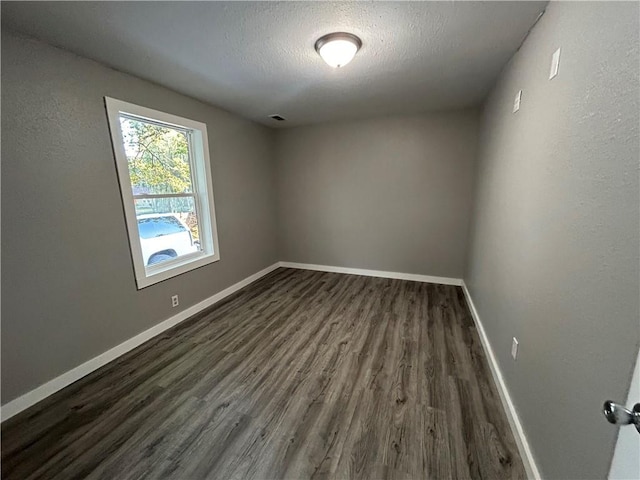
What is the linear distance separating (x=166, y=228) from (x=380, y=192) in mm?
2881

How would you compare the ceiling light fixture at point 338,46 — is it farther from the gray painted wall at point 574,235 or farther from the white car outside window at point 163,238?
the white car outside window at point 163,238

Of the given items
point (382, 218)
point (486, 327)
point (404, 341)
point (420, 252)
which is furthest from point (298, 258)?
point (486, 327)

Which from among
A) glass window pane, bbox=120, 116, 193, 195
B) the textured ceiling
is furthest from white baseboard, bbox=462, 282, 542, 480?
glass window pane, bbox=120, 116, 193, 195

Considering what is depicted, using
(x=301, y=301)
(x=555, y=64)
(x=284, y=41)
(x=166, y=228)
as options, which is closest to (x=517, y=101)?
(x=555, y=64)

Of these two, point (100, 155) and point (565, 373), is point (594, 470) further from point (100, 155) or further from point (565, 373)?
point (100, 155)

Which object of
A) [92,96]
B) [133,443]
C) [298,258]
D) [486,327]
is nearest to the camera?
[133,443]

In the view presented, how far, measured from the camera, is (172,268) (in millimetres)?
2871

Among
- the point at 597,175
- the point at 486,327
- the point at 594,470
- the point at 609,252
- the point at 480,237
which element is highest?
the point at 597,175

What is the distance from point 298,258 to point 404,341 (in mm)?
2680

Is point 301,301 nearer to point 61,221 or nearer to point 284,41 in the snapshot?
point 61,221

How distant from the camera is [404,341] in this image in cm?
255

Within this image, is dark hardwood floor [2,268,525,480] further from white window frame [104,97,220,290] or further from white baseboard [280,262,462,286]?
white baseboard [280,262,462,286]

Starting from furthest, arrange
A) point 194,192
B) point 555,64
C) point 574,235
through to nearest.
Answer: point 194,192
point 555,64
point 574,235

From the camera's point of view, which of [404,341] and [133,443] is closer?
[133,443]
